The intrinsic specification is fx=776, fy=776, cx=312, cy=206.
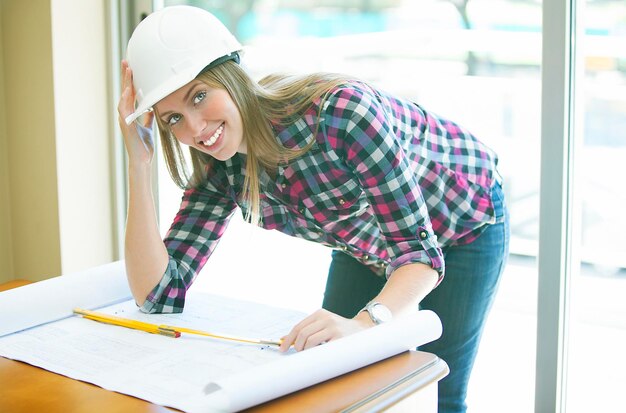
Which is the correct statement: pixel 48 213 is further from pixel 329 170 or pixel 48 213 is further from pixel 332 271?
pixel 329 170

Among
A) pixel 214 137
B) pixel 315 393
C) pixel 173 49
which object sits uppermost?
pixel 173 49

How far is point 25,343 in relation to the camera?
49.0 inches

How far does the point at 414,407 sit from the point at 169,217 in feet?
6.44

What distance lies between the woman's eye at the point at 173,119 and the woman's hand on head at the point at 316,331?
0.47 metres

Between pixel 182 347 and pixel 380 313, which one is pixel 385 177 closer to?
pixel 380 313

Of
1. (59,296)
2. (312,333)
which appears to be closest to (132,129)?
(59,296)

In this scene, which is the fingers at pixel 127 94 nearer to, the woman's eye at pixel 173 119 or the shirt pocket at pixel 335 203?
the woman's eye at pixel 173 119

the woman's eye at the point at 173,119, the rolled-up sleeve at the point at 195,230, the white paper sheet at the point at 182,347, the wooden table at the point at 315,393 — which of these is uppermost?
the woman's eye at the point at 173,119

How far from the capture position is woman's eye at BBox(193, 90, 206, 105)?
A: 1362mm

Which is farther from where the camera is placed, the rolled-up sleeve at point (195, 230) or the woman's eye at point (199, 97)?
the rolled-up sleeve at point (195, 230)

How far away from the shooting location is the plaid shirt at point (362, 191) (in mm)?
1312

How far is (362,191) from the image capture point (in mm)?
1472

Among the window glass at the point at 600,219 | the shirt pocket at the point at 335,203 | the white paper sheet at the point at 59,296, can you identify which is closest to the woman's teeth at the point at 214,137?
the shirt pocket at the point at 335,203

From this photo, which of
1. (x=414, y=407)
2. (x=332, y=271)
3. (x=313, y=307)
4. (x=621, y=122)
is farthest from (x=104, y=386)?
(x=313, y=307)
